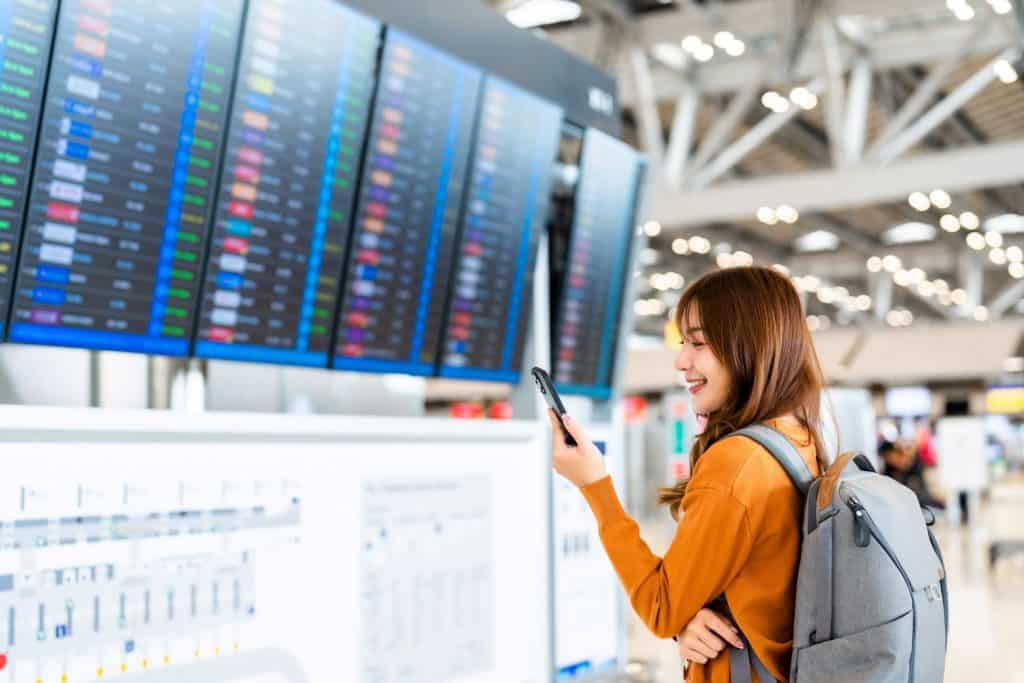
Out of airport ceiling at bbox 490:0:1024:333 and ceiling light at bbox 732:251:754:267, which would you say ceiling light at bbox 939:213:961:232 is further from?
ceiling light at bbox 732:251:754:267

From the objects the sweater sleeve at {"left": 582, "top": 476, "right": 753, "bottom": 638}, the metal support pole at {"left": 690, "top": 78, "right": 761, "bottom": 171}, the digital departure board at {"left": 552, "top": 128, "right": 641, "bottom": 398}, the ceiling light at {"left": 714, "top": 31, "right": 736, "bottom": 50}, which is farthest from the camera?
the metal support pole at {"left": 690, "top": 78, "right": 761, "bottom": 171}

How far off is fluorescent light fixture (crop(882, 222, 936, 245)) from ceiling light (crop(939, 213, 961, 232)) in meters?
0.38

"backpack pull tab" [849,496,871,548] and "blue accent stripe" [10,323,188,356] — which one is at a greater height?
"blue accent stripe" [10,323,188,356]

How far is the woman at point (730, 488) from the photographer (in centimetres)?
170

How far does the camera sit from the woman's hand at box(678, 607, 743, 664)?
1.74m

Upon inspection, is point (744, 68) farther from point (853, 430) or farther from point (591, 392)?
point (591, 392)

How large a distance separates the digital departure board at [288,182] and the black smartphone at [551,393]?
2.14 ft

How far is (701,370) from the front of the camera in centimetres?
185

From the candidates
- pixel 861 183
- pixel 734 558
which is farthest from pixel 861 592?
pixel 861 183

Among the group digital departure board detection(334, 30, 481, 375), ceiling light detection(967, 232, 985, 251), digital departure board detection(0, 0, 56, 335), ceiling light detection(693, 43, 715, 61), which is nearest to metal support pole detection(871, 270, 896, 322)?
ceiling light detection(967, 232, 985, 251)

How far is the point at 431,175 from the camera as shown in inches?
107

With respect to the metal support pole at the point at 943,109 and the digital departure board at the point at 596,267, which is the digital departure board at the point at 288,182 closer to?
the digital departure board at the point at 596,267

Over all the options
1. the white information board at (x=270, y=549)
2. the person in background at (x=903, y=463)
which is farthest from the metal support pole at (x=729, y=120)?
the white information board at (x=270, y=549)

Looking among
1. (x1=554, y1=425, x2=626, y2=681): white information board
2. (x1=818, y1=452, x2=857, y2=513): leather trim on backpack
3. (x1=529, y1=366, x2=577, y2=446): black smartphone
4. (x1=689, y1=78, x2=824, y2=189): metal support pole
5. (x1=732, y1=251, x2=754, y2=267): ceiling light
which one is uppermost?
(x1=732, y1=251, x2=754, y2=267): ceiling light
